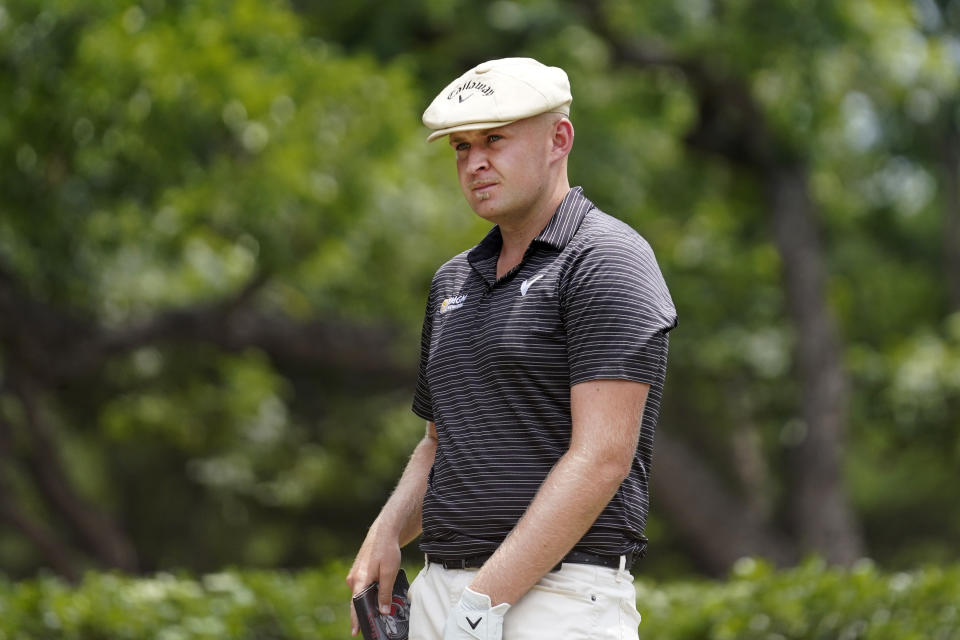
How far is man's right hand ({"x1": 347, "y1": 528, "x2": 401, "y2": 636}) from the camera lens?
2.74 m

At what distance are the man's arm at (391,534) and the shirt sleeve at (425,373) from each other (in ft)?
0.32

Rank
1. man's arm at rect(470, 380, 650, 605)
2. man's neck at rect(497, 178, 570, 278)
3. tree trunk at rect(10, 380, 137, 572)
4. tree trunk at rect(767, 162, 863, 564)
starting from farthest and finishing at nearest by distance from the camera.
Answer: tree trunk at rect(767, 162, 863, 564) < tree trunk at rect(10, 380, 137, 572) < man's neck at rect(497, 178, 570, 278) < man's arm at rect(470, 380, 650, 605)

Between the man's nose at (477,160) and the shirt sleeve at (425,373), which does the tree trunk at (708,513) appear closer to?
the shirt sleeve at (425,373)

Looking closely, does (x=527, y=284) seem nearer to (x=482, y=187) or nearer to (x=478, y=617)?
(x=482, y=187)

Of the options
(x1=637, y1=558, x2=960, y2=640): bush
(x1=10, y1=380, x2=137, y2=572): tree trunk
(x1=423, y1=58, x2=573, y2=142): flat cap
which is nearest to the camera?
(x1=423, y1=58, x2=573, y2=142): flat cap

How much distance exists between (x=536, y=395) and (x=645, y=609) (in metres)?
3.11

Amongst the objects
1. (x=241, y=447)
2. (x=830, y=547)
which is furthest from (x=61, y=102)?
(x=830, y=547)

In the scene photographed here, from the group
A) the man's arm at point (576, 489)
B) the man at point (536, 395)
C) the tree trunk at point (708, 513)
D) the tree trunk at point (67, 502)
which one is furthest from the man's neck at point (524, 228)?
the tree trunk at point (708, 513)

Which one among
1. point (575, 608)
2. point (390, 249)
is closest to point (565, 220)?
point (575, 608)

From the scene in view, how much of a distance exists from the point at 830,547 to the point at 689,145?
4664 mm

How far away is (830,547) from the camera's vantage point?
14.0 metres

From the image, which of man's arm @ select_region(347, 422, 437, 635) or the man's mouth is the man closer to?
the man's mouth

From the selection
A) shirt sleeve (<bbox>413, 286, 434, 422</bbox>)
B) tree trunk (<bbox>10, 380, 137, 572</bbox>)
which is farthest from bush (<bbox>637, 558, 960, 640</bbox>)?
tree trunk (<bbox>10, 380, 137, 572</bbox>)

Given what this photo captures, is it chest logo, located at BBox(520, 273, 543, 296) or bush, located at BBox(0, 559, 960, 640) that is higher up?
chest logo, located at BBox(520, 273, 543, 296)
